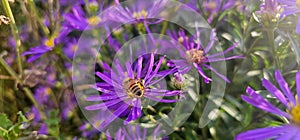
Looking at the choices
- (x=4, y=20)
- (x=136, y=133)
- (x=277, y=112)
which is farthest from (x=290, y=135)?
(x=4, y=20)

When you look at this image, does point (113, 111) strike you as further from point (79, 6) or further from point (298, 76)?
point (79, 6)

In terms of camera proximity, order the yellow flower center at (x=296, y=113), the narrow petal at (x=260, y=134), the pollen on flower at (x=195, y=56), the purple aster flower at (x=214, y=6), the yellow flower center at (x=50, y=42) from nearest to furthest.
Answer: the narrow petal at (x=260, y=134) → the yellow flower center at (x=296, y=113) → the pollen on flower at (x=195, y=56) → the yellow flower center at (x=50, y=42) → the purple aster flower at (x=214, y=6)

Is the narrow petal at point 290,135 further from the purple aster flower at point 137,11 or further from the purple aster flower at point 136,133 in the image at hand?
the purple aster flower at point 137,11

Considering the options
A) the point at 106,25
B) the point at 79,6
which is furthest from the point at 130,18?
the point at 79,6

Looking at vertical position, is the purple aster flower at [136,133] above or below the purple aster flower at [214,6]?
below

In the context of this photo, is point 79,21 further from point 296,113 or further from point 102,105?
point 296,113

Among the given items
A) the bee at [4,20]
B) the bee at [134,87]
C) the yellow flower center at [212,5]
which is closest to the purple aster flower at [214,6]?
the yellow flower center at [212,5]

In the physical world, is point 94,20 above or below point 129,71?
above
